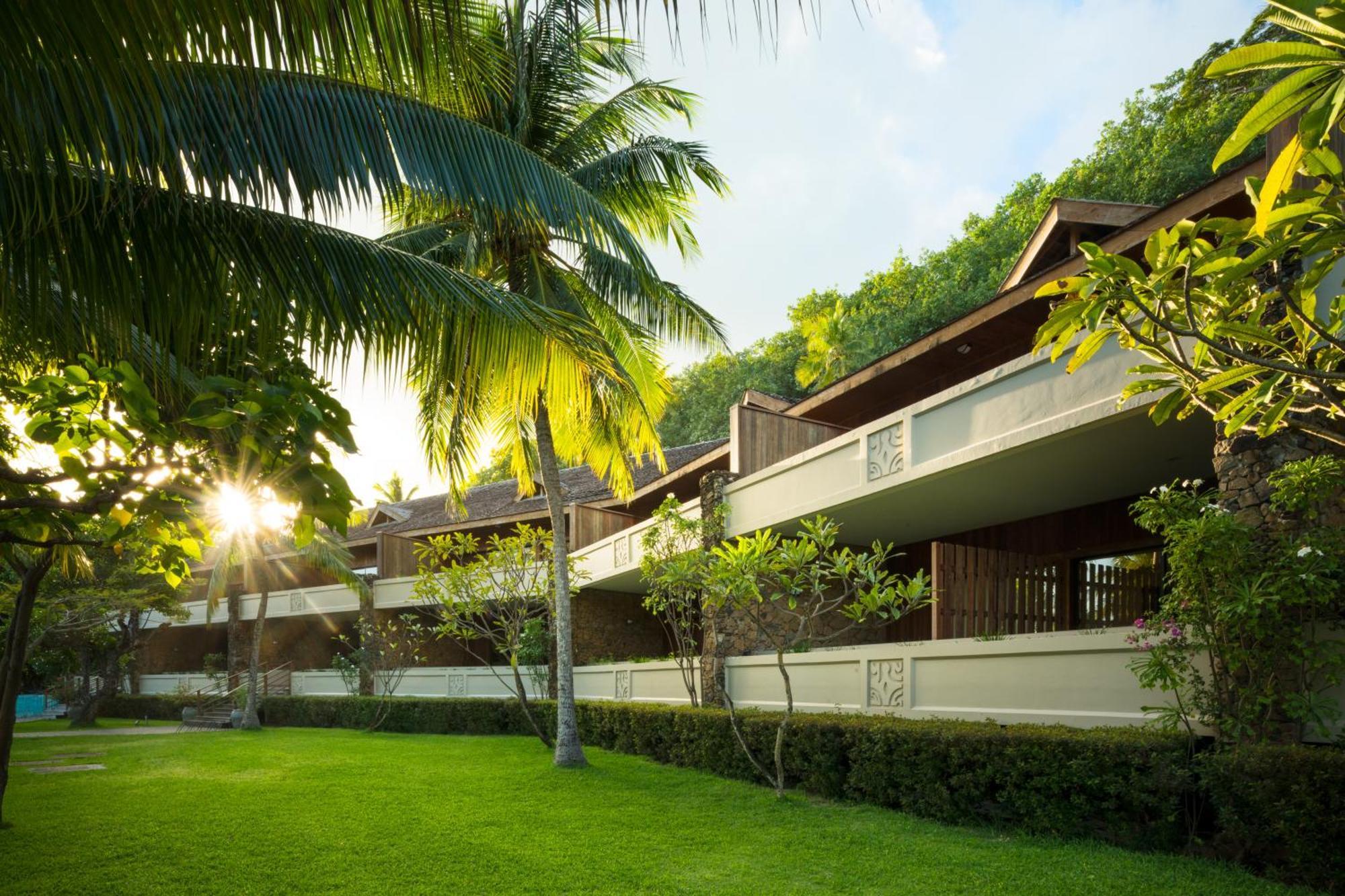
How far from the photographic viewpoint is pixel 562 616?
14.6 meters

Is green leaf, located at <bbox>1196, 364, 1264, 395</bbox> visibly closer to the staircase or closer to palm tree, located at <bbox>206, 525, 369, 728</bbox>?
palm tree, located at <bbox>206, 525, 369, 728</bbox>

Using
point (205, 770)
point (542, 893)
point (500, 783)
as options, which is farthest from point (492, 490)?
point (542, 893)

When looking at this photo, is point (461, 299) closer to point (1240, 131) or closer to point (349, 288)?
point (349, 288)

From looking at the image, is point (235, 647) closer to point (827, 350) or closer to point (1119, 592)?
point (827, 350)

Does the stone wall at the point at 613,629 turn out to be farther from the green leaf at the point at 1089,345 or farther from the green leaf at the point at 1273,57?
the green leaf at the point at 1273,57

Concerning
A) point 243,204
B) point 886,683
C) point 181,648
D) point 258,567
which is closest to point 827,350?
point 258,567

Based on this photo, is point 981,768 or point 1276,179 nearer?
point 1276,179

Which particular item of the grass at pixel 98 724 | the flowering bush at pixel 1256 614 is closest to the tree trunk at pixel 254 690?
the grass at pixel 98 724

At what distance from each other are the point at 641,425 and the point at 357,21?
11.0m

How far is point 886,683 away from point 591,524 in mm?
12419

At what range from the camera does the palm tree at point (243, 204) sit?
3.51m

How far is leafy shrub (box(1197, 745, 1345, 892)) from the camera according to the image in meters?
6.28

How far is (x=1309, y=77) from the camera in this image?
2.68 metres

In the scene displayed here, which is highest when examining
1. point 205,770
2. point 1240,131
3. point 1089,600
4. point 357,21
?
point 357,21
